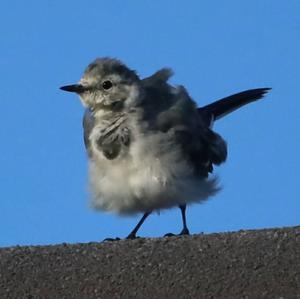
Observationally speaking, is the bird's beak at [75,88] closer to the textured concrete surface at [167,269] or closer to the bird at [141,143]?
the bird at [141,143]

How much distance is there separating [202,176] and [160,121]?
1.85ft

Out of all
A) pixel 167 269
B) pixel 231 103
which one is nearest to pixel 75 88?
pixel 231 103

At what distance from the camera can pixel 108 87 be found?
611 cm

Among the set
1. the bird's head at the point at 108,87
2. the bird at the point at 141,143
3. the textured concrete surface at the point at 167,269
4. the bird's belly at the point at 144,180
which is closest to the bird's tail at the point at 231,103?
the bird at the point at 141,143

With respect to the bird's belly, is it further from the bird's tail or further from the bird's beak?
the bird's tail

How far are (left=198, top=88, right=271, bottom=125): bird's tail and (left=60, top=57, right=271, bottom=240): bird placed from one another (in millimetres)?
795

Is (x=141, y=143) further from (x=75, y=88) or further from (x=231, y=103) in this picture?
(x=231, y=103)

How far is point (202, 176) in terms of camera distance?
6.12 m

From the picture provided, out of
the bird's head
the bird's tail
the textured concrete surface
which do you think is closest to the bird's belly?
the bird's head

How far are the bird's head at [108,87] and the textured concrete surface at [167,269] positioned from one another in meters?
2.86

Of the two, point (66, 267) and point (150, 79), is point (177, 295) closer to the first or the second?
point (66, 267)

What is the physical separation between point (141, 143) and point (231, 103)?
209cm

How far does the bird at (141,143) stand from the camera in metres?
5.66

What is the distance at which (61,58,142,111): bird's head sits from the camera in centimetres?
596
